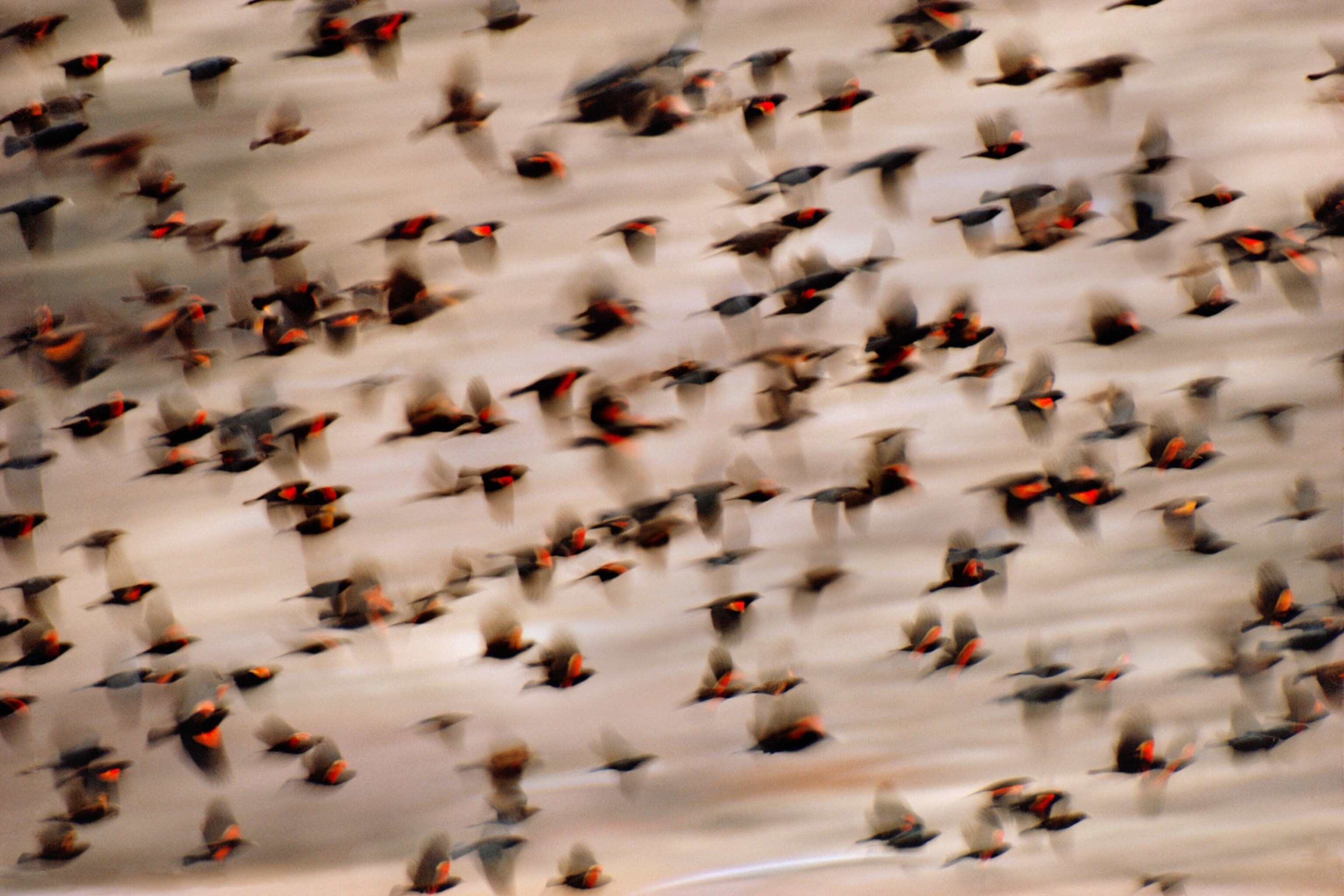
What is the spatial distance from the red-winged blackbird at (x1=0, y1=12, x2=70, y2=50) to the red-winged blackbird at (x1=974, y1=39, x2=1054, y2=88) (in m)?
0.83

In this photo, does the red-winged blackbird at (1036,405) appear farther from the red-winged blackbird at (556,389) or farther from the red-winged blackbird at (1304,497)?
the red-winged blackbird at (556,389)

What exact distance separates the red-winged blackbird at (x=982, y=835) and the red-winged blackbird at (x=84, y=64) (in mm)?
1067

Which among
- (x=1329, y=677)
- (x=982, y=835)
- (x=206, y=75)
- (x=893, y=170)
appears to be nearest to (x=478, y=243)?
(x=206, y=75)

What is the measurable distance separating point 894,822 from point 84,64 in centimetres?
102

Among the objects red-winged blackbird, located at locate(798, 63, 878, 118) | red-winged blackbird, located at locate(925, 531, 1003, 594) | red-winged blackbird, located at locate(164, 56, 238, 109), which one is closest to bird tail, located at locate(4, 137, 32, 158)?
red-winged blackbird, located at locate(164, 56, 238, 109)

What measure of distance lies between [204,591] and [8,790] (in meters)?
0.27

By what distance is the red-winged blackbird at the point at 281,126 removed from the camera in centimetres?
72

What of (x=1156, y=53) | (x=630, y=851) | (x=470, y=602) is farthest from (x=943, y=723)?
(x=1156, y=53)

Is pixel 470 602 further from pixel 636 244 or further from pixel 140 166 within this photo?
pixel 140 166

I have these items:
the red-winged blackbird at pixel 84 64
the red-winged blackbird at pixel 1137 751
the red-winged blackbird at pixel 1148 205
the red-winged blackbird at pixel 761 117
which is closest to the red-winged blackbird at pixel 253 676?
the red-winged blackbird at pixel 84 64

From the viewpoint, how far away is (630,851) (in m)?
0.77

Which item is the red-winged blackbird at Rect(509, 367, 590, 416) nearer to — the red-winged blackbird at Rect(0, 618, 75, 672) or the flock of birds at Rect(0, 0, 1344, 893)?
the flock of birds at Rect(0, 0, 1344, 893)

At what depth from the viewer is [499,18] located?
0.73 metres

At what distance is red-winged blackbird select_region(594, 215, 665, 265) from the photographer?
0.74 meters
